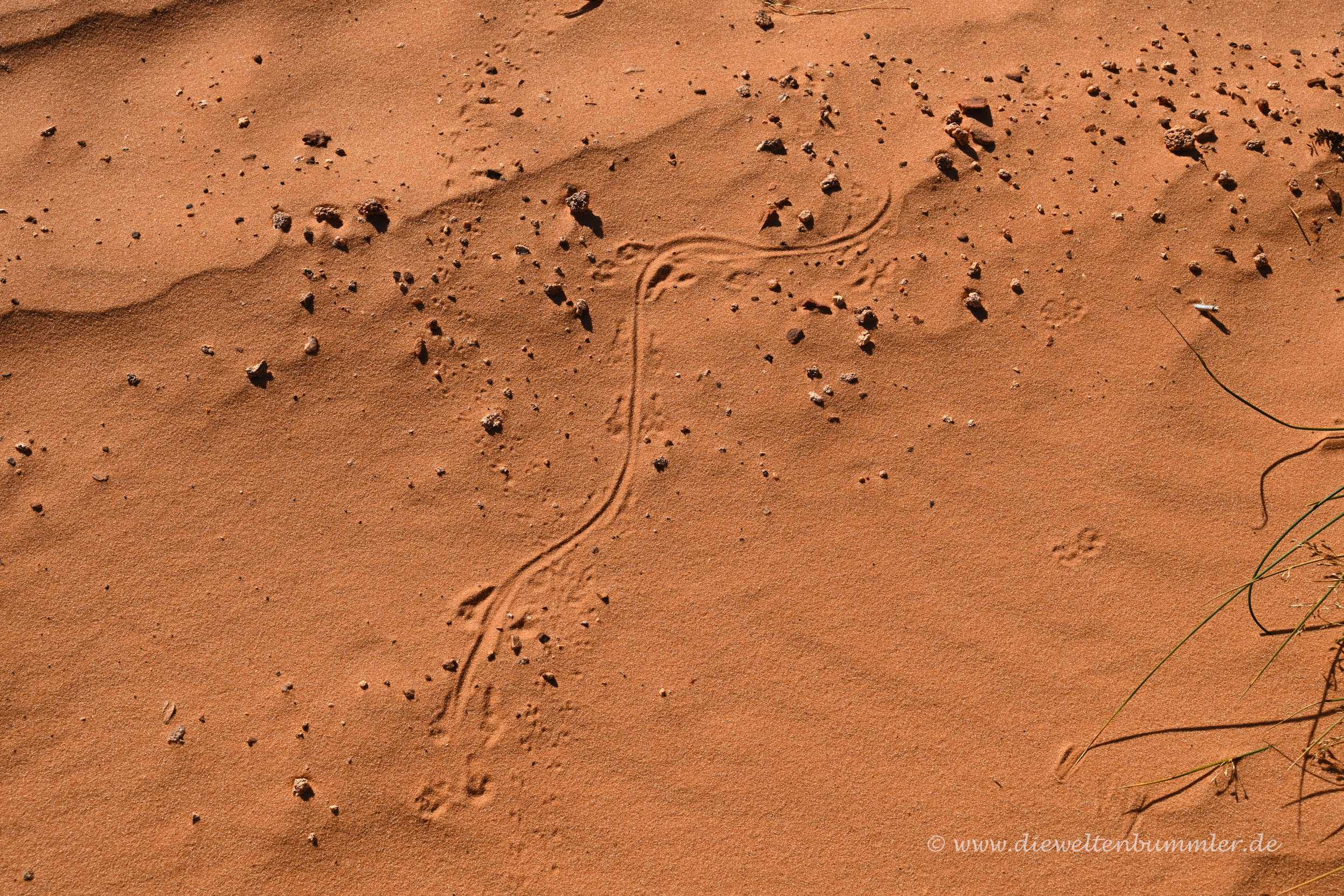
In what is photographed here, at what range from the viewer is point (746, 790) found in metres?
3.13

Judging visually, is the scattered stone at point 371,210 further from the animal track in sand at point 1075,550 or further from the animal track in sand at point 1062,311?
the animal track in sand at point 1075,550

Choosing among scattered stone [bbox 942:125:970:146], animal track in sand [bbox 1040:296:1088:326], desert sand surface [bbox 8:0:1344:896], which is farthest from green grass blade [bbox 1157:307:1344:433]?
scattered stone [bbox 942:125:970:146]

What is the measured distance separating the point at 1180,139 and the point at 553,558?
118 inches

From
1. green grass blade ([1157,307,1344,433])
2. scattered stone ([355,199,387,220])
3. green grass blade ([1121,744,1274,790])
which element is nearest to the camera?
green grass blade ([1121,744,1274,790])

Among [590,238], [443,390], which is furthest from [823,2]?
[443,390]

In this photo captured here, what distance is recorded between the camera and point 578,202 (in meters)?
3.35

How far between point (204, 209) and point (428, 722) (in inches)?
86.4

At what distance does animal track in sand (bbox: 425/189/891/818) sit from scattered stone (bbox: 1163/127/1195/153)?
45.4 inches

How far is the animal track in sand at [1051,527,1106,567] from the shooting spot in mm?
3260

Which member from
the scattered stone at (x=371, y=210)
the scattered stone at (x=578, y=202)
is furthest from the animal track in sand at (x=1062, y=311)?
the scattered stone at (x=371, y=210)

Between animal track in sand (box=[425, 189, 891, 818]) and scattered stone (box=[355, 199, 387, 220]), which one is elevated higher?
scattered stone (box=[355, 199, 387, 220])

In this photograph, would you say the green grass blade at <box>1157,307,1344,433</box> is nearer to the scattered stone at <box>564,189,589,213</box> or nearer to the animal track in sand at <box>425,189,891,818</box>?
the animal track in sand at <box>425,189,891,818</box>

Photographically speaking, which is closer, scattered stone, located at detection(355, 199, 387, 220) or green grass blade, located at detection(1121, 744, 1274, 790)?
green grass blade, located at detection(1121, 744, 1274, 790)

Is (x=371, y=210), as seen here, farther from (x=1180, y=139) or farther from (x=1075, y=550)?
(x=1180, y=139)
